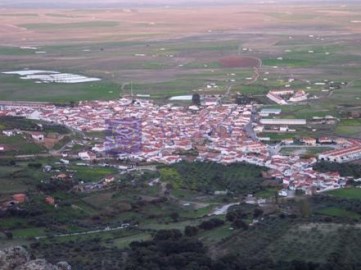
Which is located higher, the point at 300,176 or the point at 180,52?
the point at 300,176

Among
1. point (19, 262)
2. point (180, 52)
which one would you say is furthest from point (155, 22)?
point (19, 262)

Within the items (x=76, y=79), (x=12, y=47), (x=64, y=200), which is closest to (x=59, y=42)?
(x=12, y=47)

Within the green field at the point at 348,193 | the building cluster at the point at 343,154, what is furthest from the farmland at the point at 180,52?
the green field at the point at 348,193

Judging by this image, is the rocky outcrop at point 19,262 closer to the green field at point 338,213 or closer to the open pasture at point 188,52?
the green field at point 338,213

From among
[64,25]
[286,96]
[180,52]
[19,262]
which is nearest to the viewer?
[19,262]

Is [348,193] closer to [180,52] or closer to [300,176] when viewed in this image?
[300,176]

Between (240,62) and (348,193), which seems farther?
(240,62)
